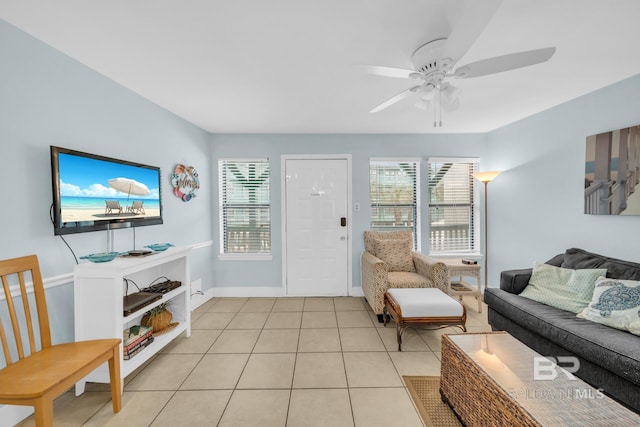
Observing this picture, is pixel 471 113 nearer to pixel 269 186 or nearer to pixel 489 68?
pixel 489 68

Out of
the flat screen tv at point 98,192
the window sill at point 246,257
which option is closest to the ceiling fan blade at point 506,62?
the flat screen tv at point 98,192

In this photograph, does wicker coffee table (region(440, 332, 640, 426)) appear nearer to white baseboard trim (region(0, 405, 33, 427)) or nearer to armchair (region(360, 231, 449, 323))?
armchair (region(360, 231, 449, 323))

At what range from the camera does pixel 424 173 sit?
4023mm

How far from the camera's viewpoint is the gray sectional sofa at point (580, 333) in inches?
59.0

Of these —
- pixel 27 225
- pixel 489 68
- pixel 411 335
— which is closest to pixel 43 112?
pixel 27 225

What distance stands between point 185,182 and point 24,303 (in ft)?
6.39

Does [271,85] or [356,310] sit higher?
[271,85]

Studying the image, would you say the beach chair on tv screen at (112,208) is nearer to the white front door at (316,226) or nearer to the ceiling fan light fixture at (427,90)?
the white front door at (316,226)

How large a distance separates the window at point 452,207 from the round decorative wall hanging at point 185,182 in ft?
11.3

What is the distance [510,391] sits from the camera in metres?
1.27

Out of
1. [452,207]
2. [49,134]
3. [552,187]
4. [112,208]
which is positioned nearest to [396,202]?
[452,207]

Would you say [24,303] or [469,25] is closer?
[469,25]

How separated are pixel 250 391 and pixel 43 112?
246 centimetres

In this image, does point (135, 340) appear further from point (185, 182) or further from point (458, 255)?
point (458, 255)
